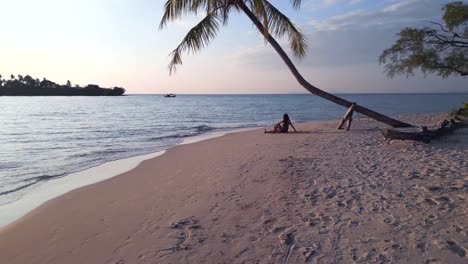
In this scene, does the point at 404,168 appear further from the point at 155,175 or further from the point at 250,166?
the point at 155,175

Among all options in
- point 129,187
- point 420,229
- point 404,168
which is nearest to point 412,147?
point 404,168

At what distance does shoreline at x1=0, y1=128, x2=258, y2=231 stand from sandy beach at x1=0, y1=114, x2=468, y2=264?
1.26 ft

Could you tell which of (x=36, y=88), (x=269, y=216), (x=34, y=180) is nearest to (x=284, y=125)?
(x=34, y=180)

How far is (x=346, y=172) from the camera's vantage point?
695cm

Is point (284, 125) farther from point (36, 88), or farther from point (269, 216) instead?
point (36, 88)

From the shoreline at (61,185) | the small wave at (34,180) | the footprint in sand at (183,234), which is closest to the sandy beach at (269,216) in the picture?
the footprint in sand at (183,234)

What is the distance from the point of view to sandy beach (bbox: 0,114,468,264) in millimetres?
3791

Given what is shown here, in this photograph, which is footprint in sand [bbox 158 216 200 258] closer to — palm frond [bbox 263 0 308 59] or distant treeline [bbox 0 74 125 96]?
palm frond [bbox 263 0 308 59]

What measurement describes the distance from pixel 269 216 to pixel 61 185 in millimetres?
6067

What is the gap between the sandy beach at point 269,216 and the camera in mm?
3791

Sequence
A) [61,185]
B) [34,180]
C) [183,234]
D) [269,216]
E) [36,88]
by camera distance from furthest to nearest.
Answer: [36,88]
[34,180]
[61,185]
[269,216]
[183,234]

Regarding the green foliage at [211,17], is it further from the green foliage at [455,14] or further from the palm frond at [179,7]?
the green foliage at [455,14]

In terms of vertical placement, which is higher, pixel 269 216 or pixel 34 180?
pixel 269 216

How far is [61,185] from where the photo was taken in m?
8.20
